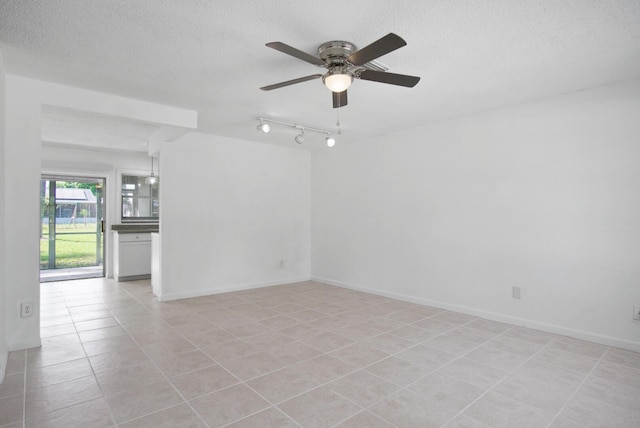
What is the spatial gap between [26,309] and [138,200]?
423 cm

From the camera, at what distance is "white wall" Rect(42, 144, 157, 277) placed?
6.01 metres

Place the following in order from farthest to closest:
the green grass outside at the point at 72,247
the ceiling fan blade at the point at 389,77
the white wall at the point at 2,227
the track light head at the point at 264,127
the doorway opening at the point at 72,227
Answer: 1. the green grass outside at the point at 72,247
2. the doorway opening at the point at 72,227
3. the track light head at the point at 264,127
4. the white wall at the point at 2,227
5. the ceiling fan blade at the point at 389,77

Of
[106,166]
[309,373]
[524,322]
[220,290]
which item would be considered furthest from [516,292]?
[106,166]

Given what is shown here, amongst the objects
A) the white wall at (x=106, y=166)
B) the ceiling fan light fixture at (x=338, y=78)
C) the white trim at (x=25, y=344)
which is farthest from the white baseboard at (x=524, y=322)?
the white wall at (x=106, y=166)

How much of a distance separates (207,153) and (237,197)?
80cm

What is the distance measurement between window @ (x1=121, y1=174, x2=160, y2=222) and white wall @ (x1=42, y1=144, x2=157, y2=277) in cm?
16

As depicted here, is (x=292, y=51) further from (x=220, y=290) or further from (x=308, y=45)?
(x=220, y=290)

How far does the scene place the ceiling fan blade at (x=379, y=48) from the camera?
1747 millimetres

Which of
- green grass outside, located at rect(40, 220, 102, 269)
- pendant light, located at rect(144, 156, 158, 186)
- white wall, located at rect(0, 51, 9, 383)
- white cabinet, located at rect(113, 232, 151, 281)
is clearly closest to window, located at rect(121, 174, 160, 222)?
pendant light, located at rect(144, 156, 158, 186)

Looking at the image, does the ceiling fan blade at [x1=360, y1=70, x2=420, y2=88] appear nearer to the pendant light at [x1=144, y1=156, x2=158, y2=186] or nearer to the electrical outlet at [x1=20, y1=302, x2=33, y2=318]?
the electrical outlet at [x1=20, y1=302, x2=33, y2=318]

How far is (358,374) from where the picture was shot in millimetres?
2531

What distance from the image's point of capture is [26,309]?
297cm

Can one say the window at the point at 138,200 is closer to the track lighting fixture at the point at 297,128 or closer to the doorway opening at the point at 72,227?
the doorway opening at the point at 72,227

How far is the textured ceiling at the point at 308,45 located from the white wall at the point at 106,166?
12.2 feet
